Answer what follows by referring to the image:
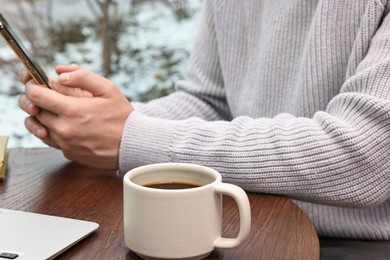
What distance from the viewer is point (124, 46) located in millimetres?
2686

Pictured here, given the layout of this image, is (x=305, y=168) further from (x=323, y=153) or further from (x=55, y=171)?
(x=55, y=171)

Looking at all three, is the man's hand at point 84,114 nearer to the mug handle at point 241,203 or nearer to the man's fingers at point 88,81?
the man's fingers at point 88,81

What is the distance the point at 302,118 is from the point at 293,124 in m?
0.03

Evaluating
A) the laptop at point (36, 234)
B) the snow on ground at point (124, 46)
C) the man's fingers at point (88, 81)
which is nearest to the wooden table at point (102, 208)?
the laptop at point (36, 234)

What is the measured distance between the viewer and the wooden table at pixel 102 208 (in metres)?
0.72

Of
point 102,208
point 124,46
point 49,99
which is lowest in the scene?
point 124,46

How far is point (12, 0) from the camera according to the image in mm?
2525

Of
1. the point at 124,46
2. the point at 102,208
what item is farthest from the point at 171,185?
the point at 124,46

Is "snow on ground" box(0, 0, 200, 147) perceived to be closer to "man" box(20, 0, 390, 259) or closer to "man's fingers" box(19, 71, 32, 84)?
"man" box(20, 0, 390, 259)

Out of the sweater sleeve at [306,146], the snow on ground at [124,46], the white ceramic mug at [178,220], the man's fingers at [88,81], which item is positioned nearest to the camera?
the white ceramic mug at [178,220]

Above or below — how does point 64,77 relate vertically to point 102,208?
above

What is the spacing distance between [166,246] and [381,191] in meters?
0.38

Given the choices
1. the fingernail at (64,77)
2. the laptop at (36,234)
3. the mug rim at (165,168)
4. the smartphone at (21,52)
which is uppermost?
the smartphone at (21,52)

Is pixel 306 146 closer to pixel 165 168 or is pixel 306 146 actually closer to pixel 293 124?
pixel 293 124
